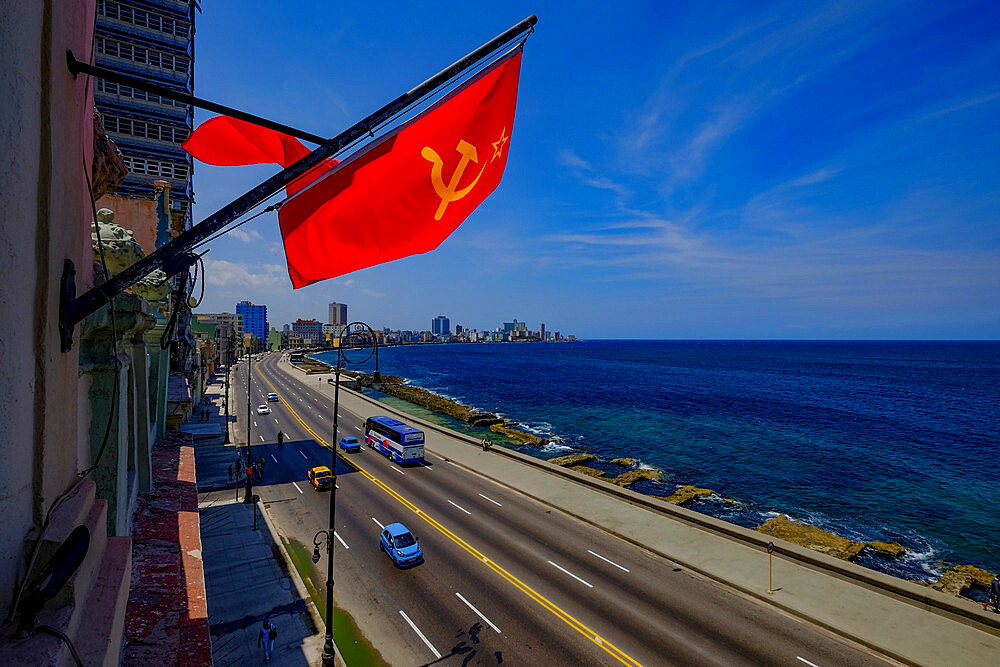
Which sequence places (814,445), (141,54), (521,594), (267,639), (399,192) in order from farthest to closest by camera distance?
(814,445), (141,54), (521,594), (267,639), (399,192)

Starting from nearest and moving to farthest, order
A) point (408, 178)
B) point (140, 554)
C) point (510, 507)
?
point (408, 178)
point (140, 554)
point (510, 507)

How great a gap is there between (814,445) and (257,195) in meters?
59.7

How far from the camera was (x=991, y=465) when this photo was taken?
43.6 meters

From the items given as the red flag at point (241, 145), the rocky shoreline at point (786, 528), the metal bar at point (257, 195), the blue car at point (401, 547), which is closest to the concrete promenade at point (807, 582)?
the rocky shoreline at point (786, 528)

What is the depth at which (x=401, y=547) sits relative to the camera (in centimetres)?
1830

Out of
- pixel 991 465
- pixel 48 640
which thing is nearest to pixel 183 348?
pixel 48 640

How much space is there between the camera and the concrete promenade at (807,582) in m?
14.2

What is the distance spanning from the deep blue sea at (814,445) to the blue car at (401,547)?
20.5 meters

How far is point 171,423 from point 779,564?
33.0 meters

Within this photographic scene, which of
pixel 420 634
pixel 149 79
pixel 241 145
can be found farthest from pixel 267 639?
pixel 149 79

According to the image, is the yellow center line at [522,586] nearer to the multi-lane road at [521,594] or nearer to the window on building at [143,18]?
the multi-lane road at [521,594]

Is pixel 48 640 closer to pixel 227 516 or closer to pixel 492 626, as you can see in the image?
pixel 492 626

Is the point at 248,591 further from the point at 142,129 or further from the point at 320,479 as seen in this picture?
the point at 142,129

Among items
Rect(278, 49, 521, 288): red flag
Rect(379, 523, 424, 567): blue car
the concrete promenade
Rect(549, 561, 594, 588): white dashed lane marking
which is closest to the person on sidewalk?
Rect(379, 523, 424, 567): blue car
